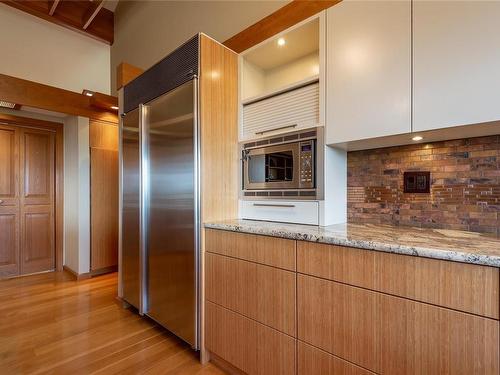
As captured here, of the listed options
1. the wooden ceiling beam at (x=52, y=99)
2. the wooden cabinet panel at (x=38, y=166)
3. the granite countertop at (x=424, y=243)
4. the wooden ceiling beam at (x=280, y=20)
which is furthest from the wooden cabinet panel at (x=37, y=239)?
the granite countertop at (x=424, y=243)

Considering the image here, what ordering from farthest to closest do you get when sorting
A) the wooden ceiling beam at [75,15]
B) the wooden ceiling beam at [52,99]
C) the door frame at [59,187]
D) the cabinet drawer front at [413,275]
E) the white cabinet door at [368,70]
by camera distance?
1. the door frame at [59,187]
2. the wooden ceiling beam at [75,15]
3. the wooden ceiling beam at [52,99]
4. the white cabinet door at [368,70]
5. the cabinet drawer front at [413,275]

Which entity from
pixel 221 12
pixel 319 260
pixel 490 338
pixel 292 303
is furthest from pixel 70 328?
pixel 221 12

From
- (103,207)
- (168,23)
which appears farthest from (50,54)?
(103,207)

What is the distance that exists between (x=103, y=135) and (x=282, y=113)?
9.54 feet

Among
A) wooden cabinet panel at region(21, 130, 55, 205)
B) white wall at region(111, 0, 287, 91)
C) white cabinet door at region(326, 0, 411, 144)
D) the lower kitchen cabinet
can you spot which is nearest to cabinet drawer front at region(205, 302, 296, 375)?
the lower kitchen cabinet

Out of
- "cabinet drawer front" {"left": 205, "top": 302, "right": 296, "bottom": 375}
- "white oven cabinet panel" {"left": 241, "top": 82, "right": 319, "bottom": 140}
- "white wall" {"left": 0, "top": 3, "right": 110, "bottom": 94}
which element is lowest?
"cabinet drawer front" {"left": 205, "top": 302, "right": 296, "bottom": 375}

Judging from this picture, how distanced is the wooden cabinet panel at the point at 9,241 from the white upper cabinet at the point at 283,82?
3.47m

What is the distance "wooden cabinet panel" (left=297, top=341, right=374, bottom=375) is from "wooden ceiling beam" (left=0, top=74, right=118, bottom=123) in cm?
341

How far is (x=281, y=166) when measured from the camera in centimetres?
179

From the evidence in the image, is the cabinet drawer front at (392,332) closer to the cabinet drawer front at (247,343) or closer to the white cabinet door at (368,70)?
the cabinet drawer front at (247,343)

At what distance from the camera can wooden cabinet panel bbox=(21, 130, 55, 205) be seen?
3541mm

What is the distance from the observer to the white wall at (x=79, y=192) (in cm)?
344

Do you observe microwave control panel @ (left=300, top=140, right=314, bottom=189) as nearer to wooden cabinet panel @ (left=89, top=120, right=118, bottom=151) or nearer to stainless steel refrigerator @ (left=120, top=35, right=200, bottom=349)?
stainless steel refrigerator @ (left=120, top=35, right=200, bottom=349)

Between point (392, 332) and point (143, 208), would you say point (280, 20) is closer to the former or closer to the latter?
point (143, 208)
